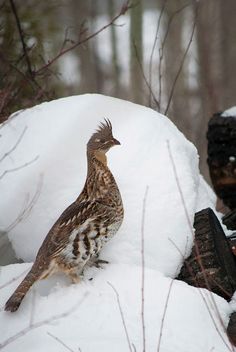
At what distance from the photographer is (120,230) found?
4742 millimetres

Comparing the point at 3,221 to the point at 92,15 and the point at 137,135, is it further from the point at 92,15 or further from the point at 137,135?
the point at 92,15

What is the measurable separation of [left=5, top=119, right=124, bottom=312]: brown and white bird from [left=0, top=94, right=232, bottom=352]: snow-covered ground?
0.12 m

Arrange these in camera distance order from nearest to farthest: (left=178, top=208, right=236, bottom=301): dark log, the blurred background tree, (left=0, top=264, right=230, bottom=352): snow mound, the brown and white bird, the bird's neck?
(left=0, top=264, right=230, bottom=352): snow mound, the brown and white bird, (left=178, top=208, right=236, bottom=301): dark log, the bird's neck, the blurred background tree

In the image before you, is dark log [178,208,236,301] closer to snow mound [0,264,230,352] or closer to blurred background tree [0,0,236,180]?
snow mound [0,264,230,352]

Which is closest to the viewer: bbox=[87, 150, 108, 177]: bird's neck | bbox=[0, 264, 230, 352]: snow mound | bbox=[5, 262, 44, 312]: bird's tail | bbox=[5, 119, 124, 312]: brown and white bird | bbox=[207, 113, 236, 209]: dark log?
bbox=[0, 264, 230, 352]: snow mound

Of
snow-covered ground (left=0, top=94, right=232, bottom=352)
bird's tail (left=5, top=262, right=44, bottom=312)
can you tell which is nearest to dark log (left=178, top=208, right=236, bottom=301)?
snow-covered ground (left=0, top=94, right=232, bottom=352)

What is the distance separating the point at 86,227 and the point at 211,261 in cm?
83

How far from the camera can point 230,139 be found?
19.4ft

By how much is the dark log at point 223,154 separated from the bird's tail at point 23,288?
228cm

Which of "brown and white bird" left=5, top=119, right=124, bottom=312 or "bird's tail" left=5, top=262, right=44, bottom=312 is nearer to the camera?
"bird's tail" left=5, top=262, right=44, bottom=312

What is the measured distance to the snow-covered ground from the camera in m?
4.04

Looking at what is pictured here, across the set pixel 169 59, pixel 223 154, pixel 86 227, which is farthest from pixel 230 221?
pixel 169 59

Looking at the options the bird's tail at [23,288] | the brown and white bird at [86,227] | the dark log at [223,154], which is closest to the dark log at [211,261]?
the brown and white bird at [86,227]

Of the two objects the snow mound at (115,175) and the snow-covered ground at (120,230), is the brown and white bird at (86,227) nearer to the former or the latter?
the snow-covered ground at (120,230)
